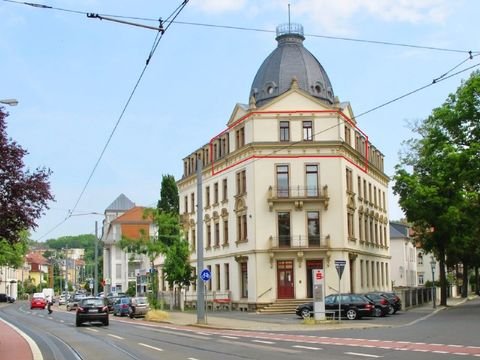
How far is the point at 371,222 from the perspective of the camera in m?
59.4

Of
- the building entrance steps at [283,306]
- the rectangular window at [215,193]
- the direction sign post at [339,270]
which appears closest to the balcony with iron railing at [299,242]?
the building entrance steps at [283,306]

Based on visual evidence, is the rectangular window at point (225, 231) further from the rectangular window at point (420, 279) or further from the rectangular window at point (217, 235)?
the rectangular window at point (420, 279)

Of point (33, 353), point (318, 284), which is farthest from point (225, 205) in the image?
point (33, 353)

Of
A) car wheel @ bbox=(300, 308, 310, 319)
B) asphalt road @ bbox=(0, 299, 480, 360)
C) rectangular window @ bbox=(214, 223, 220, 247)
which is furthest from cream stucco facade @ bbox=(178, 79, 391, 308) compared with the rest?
asphalt road @ bbox=(0, 299, 480, 360)

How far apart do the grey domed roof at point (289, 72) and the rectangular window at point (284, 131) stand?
3.61 meters

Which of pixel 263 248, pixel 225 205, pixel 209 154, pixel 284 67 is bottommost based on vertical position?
pixel 263 248

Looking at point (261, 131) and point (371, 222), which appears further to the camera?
point (371, 222)

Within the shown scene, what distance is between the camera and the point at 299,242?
Answer: 48.3m

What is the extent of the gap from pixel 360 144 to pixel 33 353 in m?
40.2

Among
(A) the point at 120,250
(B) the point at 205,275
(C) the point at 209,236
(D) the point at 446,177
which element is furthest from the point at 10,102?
(A) the point at 120,250

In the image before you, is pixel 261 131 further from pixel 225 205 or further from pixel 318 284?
pixel 318 284

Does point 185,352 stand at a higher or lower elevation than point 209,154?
lower

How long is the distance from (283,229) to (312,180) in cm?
404

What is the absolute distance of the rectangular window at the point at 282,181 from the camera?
49.0m
